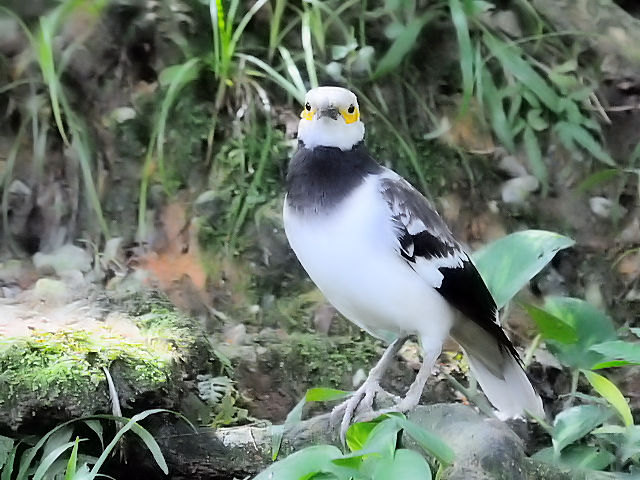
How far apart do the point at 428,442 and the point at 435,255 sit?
1.70ft

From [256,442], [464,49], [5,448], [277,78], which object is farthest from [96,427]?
[464,49]

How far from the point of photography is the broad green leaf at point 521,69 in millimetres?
2900

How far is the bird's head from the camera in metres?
1.75

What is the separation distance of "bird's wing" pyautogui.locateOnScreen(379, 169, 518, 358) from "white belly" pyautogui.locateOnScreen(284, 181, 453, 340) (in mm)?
22

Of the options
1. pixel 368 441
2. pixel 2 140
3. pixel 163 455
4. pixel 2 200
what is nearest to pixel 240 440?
pixel 163 455

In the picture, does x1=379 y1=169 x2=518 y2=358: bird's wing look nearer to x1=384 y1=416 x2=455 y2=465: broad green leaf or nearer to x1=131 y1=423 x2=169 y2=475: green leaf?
x1=384 y1=416 x2=455 y2=465: broad green leaf

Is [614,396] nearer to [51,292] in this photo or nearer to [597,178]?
A: [597,178]

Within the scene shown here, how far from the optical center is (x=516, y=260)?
1.91 metres

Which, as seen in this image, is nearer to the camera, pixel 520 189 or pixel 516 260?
pixel 516 260

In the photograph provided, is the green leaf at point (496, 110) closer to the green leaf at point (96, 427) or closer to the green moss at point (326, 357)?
the green moss at point (326, 357)

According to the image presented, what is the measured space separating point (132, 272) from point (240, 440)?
3.56 ft

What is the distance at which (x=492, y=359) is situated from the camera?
6.69 feet

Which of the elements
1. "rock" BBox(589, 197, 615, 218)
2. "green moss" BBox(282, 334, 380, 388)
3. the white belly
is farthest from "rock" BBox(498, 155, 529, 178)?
the white belly

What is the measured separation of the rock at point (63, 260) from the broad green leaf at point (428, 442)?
5.13 ft
